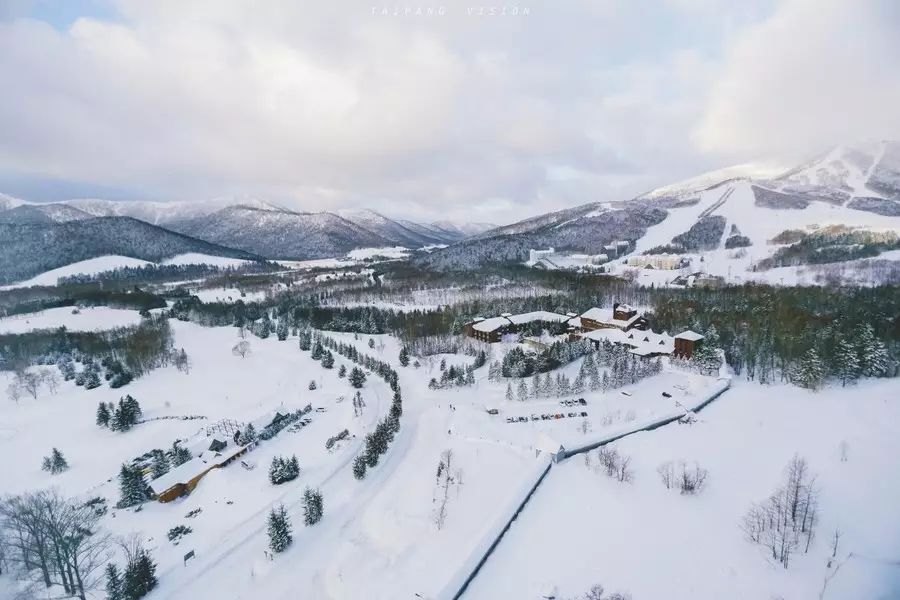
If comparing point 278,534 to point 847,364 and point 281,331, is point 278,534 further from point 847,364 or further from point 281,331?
point 281,331

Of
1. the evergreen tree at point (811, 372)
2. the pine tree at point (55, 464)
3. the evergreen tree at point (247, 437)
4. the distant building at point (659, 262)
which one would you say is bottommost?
the pine tree at point (55, 464)

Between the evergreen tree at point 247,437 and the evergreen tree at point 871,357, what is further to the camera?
the evergreen tree at point 871,357

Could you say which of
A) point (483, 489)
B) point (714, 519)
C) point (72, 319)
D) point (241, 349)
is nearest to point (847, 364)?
point (714, 519)

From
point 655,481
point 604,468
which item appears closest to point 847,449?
point 655,481

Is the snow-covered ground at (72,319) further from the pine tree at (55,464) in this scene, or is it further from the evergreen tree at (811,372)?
the evergreen tree at (811,372)

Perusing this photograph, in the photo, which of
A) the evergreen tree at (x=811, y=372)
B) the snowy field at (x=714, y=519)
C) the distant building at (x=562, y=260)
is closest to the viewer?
the snowy field at (x=714, y=519)

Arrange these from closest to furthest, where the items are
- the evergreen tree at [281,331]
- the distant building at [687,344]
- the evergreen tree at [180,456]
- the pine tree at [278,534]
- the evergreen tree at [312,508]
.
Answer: the pine tree at [278,534] → the evergreen tree at [312,508] → the evergreen tree at [180,456] → the distant building at [687,344] → the evergreen tree at [281,331]

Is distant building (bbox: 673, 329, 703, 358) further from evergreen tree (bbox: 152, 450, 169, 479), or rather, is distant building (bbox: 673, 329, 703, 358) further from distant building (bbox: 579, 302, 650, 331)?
evergreen tree (bbox: 152, 450, 169, 479)

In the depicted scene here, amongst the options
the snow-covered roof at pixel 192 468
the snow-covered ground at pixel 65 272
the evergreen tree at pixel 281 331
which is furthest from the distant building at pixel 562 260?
the snow-covered ground at pixel 65 272
